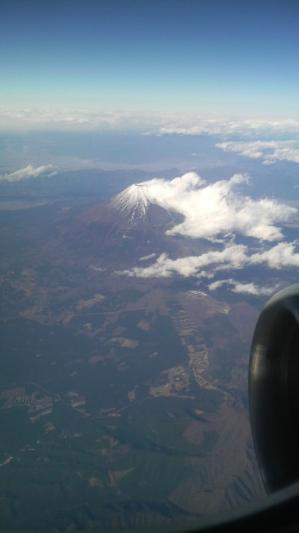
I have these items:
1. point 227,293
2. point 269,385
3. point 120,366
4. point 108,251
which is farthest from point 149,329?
point 269,385

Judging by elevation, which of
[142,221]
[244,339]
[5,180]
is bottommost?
[244,339]

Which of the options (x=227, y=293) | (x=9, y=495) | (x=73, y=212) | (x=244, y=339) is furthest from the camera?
(x=73, y=212)

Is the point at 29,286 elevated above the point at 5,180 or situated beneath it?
situated beneath

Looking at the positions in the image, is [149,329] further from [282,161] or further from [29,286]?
[282,161]

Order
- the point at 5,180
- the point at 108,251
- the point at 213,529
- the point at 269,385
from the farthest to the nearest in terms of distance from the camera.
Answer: the point at 5,180
the point at 108,251
the point at 269,385
the point at 213,529

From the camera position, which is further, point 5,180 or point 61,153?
point 61,153

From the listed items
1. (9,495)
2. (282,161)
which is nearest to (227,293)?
(9,495)
